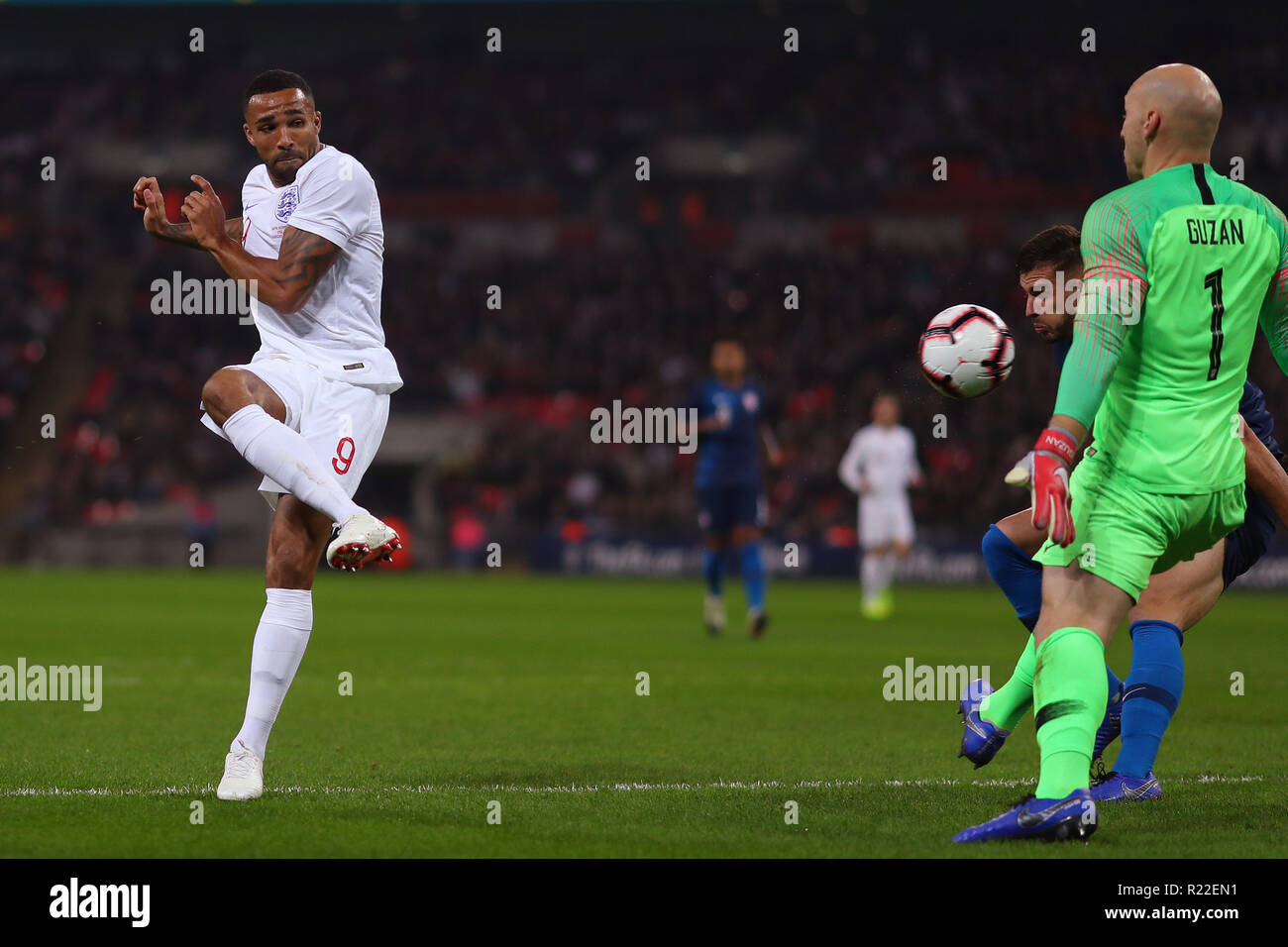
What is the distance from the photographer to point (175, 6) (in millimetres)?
32906

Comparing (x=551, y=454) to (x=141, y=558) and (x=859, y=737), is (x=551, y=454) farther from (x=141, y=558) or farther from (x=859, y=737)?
(x=859, y=737)

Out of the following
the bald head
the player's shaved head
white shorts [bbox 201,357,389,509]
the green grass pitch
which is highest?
the player's shaved head

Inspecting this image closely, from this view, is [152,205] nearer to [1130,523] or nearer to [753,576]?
[1130,523]

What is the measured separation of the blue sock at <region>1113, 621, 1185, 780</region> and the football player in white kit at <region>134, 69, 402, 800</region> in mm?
2607

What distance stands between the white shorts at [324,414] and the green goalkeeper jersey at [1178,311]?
2.38 meters

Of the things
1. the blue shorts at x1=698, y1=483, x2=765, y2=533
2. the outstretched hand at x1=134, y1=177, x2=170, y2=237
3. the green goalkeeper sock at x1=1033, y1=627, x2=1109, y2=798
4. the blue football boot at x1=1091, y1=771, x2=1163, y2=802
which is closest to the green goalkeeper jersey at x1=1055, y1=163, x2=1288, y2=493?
the green goalkeeper sock at x1=1033, y1=627, x2=1109, y2=798

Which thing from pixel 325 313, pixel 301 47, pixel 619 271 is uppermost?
pixel 301 47

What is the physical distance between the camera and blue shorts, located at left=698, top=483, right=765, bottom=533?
13.6m

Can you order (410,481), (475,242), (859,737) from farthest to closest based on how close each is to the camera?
(475,242) < (410,481) < (859,737)

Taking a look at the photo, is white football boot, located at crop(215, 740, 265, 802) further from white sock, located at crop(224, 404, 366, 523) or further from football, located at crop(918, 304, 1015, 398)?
football, located at crop(918, 304, 1015, 398)

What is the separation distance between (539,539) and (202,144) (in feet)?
42.9

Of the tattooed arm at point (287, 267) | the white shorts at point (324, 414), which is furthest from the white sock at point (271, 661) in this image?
the tattooed arm at point (287, 267)

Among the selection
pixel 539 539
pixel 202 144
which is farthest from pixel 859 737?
pixel 202 144

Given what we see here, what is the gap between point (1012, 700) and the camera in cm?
513
